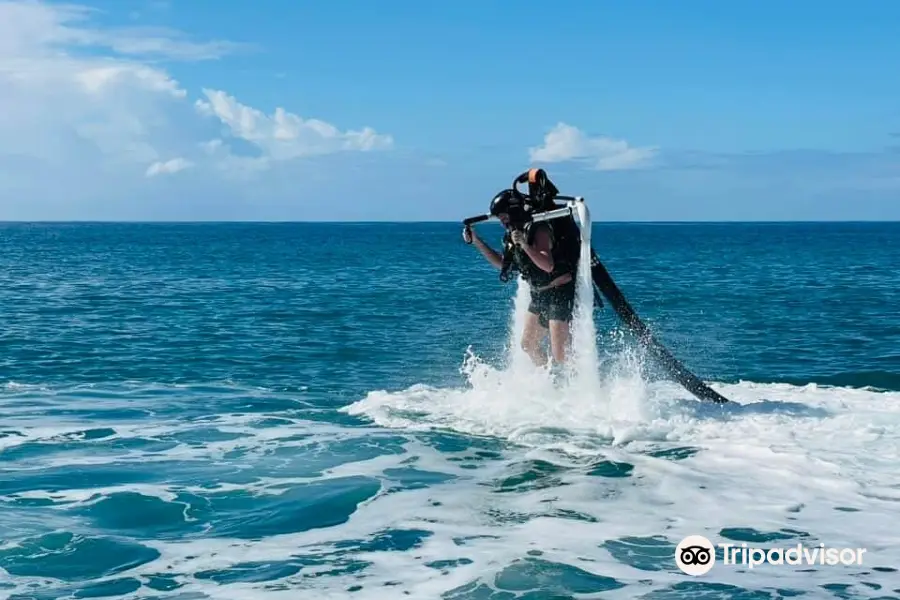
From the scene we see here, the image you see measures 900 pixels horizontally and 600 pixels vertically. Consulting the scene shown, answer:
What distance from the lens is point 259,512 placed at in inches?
324

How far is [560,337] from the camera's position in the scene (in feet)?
39.5

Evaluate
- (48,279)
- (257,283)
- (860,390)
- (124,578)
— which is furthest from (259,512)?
(48,279)

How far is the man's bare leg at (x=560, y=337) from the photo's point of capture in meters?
12.0

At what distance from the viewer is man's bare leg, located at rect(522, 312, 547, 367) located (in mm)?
12516

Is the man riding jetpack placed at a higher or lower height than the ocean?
higher

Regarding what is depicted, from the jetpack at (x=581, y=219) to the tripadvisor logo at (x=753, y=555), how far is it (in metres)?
4.94

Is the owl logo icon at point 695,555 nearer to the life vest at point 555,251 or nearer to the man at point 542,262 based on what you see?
the man at point 542,262

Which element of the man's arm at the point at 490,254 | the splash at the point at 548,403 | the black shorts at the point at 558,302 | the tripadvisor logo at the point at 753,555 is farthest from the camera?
the man's arm at the point at 490,254

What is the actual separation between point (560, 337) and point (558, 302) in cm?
43

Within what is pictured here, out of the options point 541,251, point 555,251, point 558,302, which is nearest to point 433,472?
point 558,302

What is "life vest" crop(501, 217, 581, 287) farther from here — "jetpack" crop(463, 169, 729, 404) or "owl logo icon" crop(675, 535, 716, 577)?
"owl logo icon" crop(675, 535, 716, 577)

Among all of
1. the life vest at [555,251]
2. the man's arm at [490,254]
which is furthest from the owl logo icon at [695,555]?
the man's arm at [490,254]

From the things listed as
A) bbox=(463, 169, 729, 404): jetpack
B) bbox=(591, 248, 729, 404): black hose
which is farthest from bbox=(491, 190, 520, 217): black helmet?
bbox=(591, 248, 729, 404): black hose

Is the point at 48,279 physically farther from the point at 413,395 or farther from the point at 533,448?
the point at 533,448
